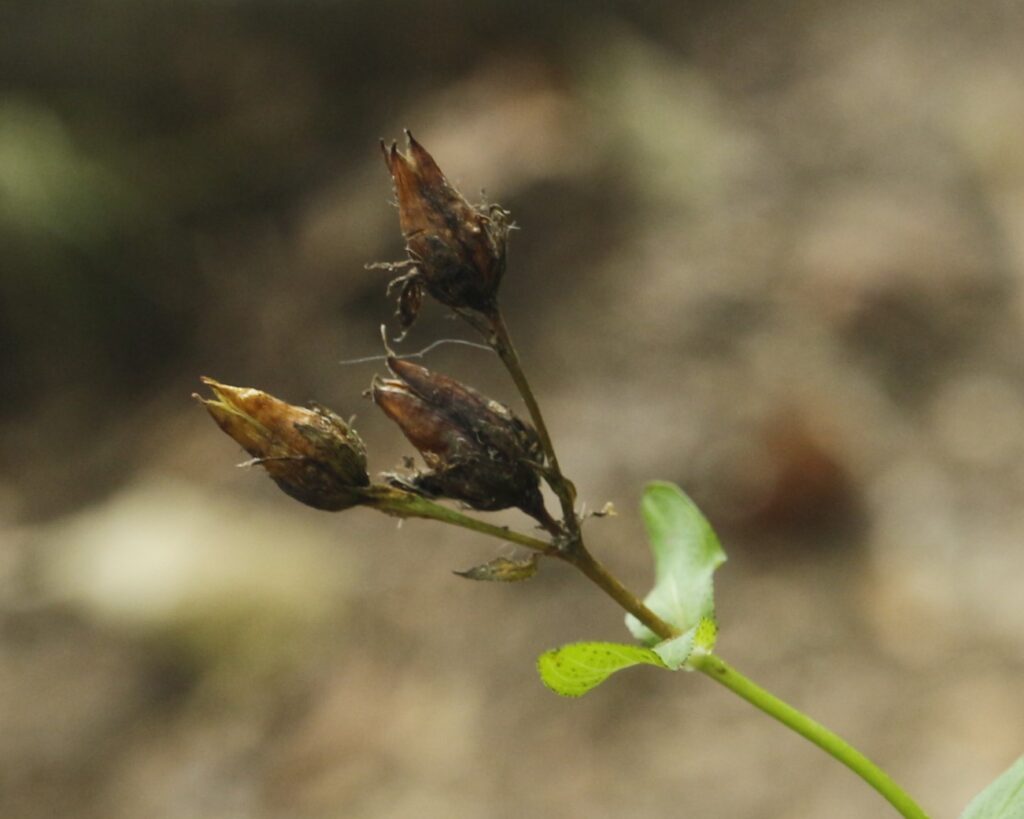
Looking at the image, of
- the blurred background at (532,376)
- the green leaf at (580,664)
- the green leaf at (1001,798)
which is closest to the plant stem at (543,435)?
the green leaf at (580,664)

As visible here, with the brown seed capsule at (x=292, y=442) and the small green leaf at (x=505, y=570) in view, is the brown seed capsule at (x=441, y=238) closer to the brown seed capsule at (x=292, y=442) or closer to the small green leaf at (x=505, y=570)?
the brown seed capsule at (x=292, y=442)

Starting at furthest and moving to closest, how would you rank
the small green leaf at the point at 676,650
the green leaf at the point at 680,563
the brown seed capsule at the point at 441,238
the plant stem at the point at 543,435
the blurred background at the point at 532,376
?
1. the blurred background at the point at 532,376
2. the green leaf at the point at 680,563
3. the brown seed capsule at the point at 441,238
4. the plant stem at the point at 543,435
5. the small green leaf at the point at 676,650

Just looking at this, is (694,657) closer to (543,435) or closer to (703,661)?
(703,661)

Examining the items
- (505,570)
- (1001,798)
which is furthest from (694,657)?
(1001,798)

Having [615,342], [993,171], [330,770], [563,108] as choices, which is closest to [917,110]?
[993,171]

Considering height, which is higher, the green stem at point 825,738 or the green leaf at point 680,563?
the green stem at point 825,738

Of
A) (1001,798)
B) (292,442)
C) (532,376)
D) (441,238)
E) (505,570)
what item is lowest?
(532,376)
